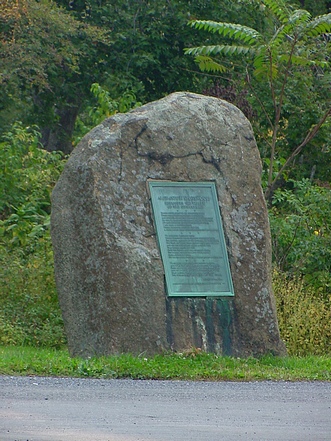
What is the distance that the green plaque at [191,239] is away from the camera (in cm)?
899

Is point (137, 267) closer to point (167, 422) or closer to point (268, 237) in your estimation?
point (268, 237)

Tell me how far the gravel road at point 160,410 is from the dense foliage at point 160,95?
12.3 feet

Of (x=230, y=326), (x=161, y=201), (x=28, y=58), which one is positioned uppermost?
(x=28, y=58)

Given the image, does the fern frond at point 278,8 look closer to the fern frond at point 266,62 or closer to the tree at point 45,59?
the fern frond at point 266,62

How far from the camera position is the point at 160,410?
20.2 feet

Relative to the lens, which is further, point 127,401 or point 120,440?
point 127,401

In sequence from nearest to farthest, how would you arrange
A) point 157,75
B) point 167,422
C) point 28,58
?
point 167,422 < point 28,58 < point 157,75

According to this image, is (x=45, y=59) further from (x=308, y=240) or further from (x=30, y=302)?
(x=308, y=240)

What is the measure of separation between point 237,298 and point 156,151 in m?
1.69

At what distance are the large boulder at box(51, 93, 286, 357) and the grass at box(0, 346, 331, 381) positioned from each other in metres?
0.33

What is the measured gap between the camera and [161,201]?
9.12 meters

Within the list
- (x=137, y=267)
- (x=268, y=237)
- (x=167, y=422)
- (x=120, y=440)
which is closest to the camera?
(x=120, y=440)

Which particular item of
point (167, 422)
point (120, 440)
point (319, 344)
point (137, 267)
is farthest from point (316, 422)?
point (319, 344)

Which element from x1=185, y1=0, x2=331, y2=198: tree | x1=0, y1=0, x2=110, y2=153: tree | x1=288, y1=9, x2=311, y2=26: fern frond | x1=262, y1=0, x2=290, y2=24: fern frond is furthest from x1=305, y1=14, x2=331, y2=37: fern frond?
x1=0, y1=0, x2=110, y2=153: tree
